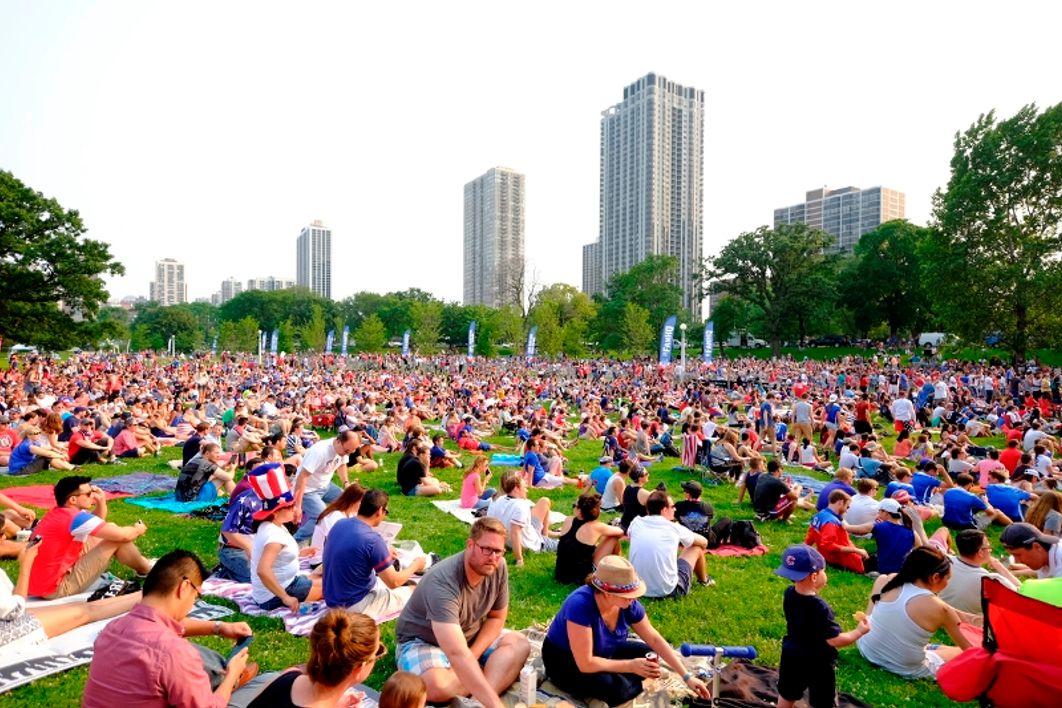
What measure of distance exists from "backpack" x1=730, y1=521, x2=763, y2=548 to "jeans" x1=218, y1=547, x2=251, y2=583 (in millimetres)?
5571

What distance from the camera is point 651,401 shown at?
21.5 metres

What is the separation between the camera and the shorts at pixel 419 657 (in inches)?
150

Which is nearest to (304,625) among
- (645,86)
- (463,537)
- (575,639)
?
(575,639)

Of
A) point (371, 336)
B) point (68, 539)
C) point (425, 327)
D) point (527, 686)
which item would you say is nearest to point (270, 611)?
point (68, 539)

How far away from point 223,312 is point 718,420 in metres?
103

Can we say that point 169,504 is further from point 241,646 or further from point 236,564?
point 241,646

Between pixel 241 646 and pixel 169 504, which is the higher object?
pixel 241 646

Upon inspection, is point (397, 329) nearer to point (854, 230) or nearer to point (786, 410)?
point (786, 410)

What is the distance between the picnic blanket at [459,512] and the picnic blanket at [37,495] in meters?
4.70

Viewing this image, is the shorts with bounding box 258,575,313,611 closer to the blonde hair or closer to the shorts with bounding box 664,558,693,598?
the blonde hair

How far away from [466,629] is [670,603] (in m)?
2.80

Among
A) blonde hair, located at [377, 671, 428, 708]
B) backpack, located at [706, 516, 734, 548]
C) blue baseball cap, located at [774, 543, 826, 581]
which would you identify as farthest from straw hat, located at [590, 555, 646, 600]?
backpack, located at [706, 516, 734, 548]

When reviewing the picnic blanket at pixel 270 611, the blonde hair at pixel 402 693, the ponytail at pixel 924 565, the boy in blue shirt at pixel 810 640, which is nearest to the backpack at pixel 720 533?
the ponytail at pixel 924 565

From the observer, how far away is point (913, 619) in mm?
4602
